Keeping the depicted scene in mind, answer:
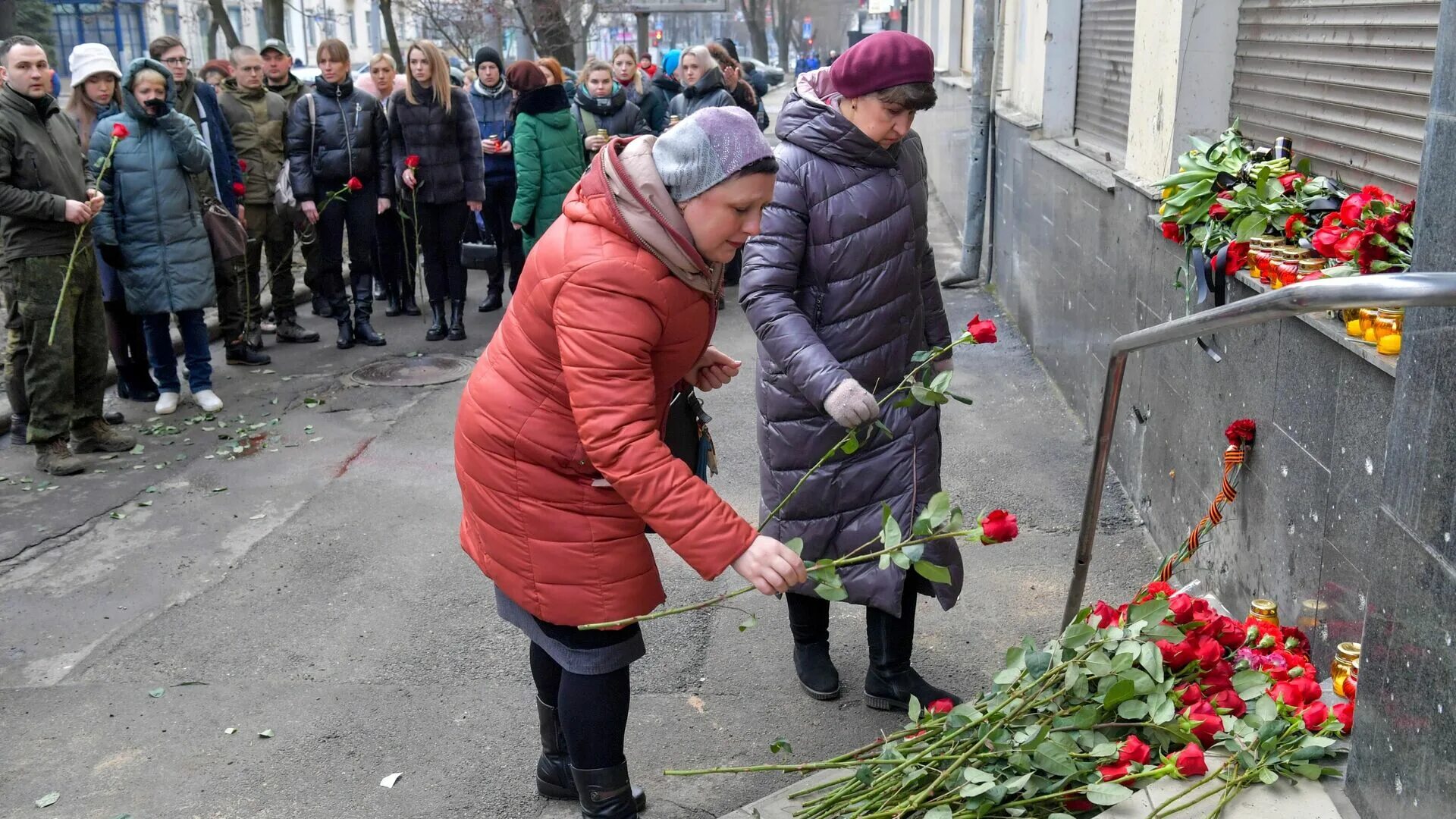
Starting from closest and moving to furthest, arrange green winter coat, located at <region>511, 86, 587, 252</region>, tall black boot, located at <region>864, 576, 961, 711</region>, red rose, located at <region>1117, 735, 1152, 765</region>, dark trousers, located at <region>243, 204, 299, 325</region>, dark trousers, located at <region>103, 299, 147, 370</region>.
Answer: red rose, located at <region>1117, 735, 1152, 765</region> < tall black boot, located at <region>864, 576, 961, 711</region> < dark trousers, located at <region>103, 299, 147, 370</region> < dark trousers, located at <region>243, 204, 299, 325</region> < green winter coat, located at <region>511, 86, 587, 252</region>

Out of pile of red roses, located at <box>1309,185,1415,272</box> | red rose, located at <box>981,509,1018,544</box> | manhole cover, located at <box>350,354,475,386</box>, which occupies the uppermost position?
pile of red roses, located at <box>1309,185,1415,272</box>

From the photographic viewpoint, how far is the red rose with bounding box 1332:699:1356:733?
2.75 metres

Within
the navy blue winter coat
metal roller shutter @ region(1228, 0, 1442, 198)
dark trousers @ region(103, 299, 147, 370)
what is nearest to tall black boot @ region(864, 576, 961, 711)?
metal roller shutter @ region(1228, 0, 1442, 198)

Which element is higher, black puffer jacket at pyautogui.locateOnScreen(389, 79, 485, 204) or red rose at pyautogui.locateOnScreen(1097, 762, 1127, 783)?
black puffer jacket at pyautogui.locateOnScreen(389, 79, 485, 204)

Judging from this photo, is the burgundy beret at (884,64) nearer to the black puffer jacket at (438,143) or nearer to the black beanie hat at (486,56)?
the black puffer jacket at (438,143)

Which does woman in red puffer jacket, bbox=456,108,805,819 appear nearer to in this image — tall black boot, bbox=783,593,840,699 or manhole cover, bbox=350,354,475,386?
tall black boot, bbox=783,593,840,699

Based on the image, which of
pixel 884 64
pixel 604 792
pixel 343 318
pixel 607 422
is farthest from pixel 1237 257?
pixel 343 318

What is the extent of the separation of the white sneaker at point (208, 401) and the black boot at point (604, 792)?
5354 mm

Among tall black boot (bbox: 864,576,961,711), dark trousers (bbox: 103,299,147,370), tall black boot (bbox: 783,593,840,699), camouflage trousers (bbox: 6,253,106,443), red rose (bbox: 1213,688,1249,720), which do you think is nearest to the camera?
red rose (bbox: 1213,688,1249,720)

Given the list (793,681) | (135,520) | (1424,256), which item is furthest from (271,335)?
(1424,256)

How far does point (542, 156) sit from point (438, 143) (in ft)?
2.38

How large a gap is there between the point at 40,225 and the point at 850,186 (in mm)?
4709

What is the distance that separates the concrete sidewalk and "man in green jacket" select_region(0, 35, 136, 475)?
1.13 ft

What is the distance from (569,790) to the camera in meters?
3.65
